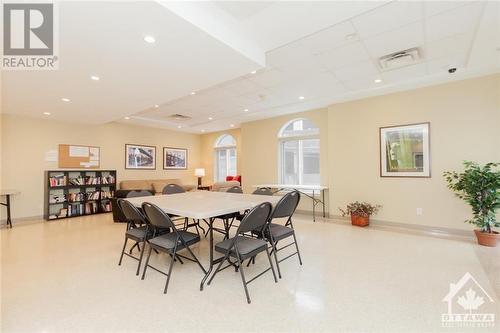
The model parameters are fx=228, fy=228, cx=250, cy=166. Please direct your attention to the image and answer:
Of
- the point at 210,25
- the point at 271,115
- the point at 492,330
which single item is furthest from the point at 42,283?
the point at 271,115

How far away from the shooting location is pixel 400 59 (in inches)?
124

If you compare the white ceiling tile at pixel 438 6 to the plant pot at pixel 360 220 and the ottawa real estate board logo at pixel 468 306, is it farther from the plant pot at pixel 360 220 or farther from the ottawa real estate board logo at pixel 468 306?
the plant pot at pixel 360 220

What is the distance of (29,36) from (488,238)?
20.5 ft

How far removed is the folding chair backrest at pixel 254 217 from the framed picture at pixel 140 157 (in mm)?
6200

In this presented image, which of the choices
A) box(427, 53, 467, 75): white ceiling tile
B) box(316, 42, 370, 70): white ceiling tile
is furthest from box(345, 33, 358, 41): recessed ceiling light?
box(427, 53, 467, 75): white ceiling tile

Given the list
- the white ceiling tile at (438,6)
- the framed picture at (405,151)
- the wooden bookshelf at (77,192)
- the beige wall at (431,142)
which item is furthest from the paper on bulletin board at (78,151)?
the white ceiling tile at (438,6)

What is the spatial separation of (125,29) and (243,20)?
1146 millimetres

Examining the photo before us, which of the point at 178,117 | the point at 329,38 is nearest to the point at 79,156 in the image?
the point at 178,117

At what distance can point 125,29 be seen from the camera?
2070 millimetres

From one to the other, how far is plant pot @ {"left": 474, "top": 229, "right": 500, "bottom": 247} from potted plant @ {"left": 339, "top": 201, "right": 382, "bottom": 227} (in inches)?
59.3

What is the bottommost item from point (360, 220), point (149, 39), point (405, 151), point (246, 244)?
point (360, 220)

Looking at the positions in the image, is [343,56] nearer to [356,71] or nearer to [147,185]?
[356,71]

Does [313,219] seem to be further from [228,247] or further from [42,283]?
[42,283]

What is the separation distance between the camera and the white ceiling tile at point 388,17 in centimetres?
217
